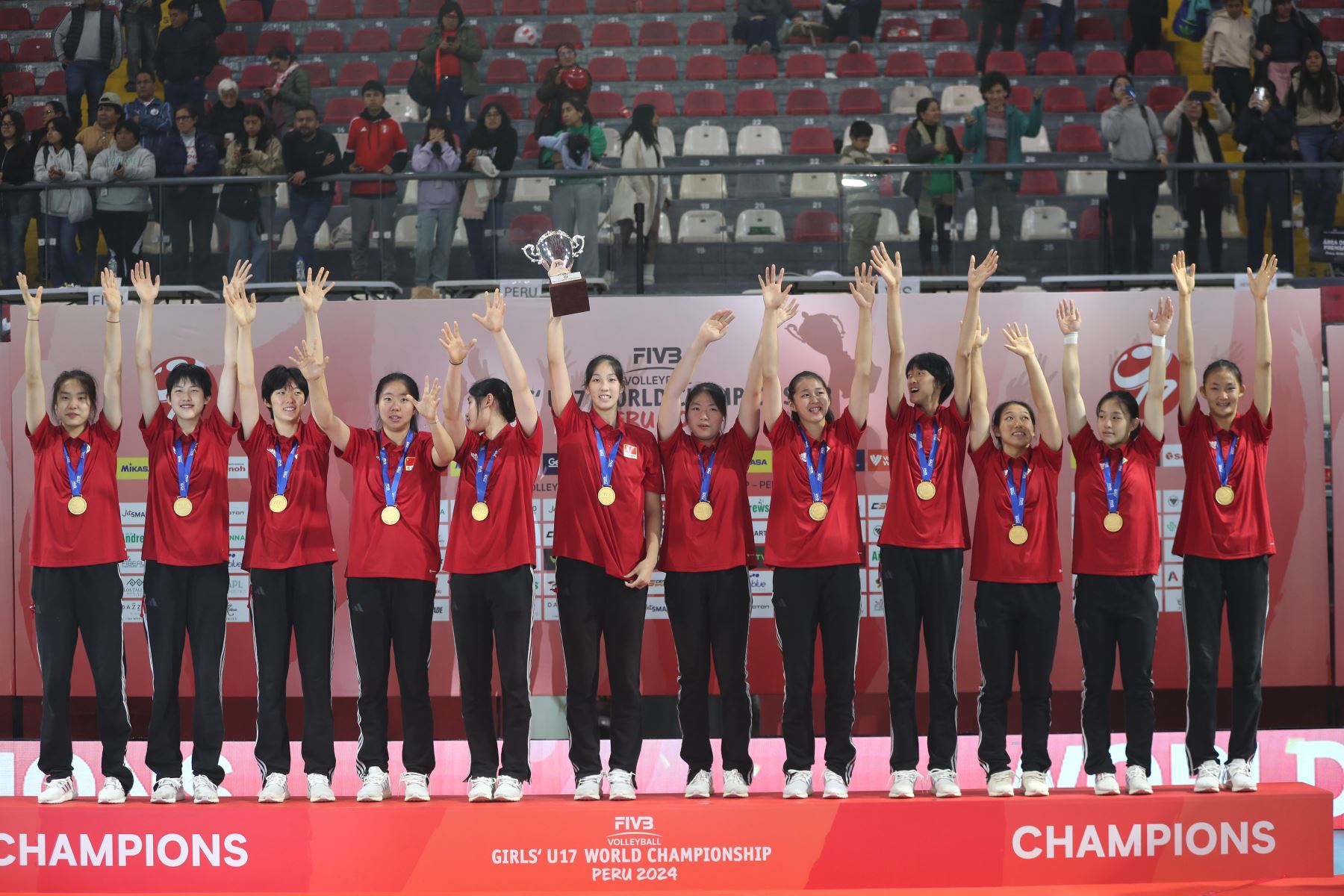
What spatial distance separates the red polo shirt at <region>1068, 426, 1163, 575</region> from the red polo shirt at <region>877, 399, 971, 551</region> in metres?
0.47

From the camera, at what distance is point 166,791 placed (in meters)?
4.80

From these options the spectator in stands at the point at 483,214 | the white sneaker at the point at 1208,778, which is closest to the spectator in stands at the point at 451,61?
the spectator in stands at the point at 483,214

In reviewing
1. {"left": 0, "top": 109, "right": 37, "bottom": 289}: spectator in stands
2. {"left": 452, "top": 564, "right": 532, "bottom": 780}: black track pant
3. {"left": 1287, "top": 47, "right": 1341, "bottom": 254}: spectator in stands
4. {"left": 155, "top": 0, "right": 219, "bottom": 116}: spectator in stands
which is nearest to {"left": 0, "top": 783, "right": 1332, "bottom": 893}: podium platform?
{"left": 452, "top": 564, "right": 532, "bottom": 780}: black track pant

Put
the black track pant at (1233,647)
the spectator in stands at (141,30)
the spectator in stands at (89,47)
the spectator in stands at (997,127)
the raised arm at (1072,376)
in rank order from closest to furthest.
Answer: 1. the black track pant at (1233,647)
2. the raised arm at (1072,376)
3. the spectator in stands at (997,127)
4. the spectator in stands at (89,47)
5. the spectator in stands at (141,30)

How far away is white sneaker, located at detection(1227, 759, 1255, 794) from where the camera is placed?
4785mm

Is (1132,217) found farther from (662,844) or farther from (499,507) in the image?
(662,844)

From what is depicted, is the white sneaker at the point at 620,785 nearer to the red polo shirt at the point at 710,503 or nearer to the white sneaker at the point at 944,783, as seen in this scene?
the red polo shirt at the point at 710,503

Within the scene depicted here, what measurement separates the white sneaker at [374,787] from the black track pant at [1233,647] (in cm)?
319

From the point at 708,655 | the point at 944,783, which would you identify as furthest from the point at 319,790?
the point at 944,783

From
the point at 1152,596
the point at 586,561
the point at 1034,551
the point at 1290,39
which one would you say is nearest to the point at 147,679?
the point at 586,561

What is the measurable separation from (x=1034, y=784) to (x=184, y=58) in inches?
357

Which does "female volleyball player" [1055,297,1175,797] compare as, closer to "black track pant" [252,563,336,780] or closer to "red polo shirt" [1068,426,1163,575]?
"red polo shirt" [1068,426,1163,575]

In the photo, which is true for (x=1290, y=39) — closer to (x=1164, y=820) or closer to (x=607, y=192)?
(x=607, y=192)

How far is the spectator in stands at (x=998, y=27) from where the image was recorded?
37.8 ft
